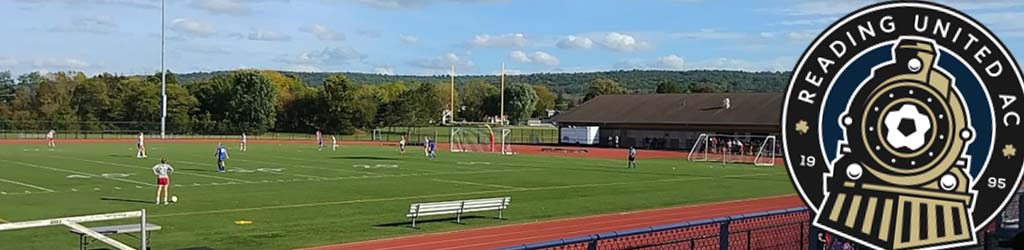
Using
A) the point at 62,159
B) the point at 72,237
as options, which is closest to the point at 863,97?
the point at 72,237

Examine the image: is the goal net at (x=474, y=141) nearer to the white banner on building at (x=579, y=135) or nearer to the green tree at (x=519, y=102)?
the white banner on building at (x=579, y=135)

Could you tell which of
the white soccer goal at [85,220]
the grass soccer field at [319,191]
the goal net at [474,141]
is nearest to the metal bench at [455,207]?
the grass soccer field at [319,191]

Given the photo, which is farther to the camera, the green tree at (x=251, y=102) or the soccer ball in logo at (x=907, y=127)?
the green tree at (x=251, y=102)

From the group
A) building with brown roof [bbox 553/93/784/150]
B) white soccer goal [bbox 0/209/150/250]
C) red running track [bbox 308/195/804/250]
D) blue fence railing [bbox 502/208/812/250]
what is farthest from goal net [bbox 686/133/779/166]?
white soccer goal [bbox 0/209/150/250]

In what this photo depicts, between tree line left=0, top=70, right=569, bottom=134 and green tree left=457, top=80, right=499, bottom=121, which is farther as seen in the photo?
green tree left=457, top=80, right=499, bottom=121

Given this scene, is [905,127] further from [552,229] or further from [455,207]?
[455,207]

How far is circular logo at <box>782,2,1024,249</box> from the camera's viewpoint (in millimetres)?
3918

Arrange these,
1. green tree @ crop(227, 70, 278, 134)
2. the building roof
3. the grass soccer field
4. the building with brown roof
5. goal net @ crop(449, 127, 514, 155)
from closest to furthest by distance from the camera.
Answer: the grass soccer field
goal net @ crop(449, 127, 514, 155)
the building with brown roof
the building roof
green tree @ crop(227, 70, 278, 134)

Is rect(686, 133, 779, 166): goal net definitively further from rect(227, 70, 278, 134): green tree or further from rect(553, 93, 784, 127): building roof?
rect(227, 70, 278, 134): green tree

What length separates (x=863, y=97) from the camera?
4129mm

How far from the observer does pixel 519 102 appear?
179m

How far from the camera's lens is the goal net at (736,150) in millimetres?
57688

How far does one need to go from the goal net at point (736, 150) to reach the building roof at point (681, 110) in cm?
256

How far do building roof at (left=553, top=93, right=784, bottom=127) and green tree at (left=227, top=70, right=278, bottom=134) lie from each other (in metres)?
39.3
